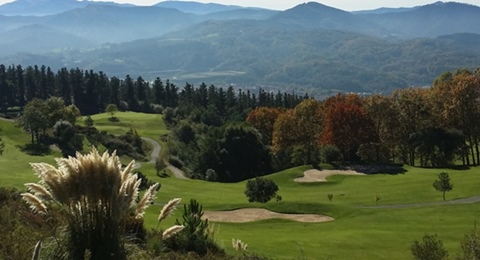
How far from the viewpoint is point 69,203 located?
7949 millimetres

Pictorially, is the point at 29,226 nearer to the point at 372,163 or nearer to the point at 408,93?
the point at 372,163

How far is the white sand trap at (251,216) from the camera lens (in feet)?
113

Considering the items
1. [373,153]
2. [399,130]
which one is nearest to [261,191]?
[373,153]

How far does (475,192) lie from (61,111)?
6675 cm

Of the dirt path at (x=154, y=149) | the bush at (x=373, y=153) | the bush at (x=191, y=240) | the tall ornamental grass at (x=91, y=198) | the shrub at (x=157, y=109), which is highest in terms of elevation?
the tall ornamental grass at (x=91, y=198)

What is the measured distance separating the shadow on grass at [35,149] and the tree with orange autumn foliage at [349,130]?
1661 inches

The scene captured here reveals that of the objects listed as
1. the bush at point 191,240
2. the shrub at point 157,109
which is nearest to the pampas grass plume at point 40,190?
the bush at point 191,240

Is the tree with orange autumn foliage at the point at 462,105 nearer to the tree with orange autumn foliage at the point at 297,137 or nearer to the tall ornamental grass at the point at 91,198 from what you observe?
the tree with orange autumn foliage at the point at 297,137

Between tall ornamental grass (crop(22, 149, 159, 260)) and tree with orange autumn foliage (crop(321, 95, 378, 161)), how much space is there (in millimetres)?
65734

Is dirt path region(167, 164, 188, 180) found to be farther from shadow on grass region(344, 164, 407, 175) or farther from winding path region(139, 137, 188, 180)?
shadow on grass region(344, 164, 407, 175)

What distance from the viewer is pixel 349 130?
71312mm

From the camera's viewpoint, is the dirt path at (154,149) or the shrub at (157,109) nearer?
the dirt path at (154,149)

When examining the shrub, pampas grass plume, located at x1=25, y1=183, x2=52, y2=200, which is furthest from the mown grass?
pampas grass plume, located at x1=25, y1=183, x2=52, y2=200

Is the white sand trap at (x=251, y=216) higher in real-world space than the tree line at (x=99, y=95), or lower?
lower
